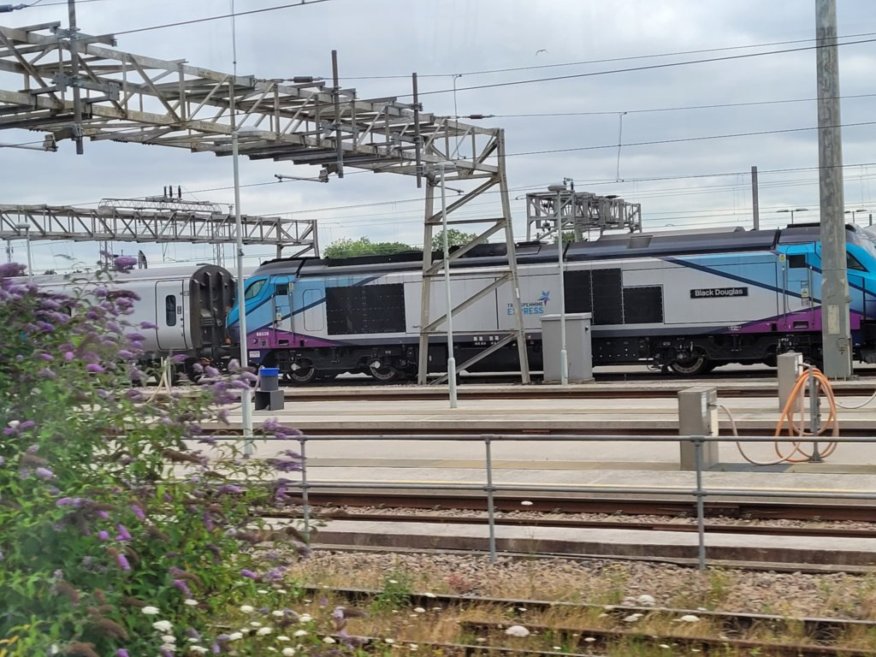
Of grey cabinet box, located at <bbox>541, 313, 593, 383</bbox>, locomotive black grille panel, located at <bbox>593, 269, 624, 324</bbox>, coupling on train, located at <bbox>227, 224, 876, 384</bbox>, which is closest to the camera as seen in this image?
coupling on train, located at <bbox>227, 224, 876, 384</bbox>

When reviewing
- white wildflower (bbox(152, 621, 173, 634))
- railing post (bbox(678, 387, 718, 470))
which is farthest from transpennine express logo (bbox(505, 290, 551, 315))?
white wildflower (bbox(152, 621, 173, 634))

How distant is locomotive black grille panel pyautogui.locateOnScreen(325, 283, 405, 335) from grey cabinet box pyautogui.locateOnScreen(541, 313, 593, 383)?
514 cm

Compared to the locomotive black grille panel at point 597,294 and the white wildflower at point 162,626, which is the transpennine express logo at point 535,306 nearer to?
the locomotive black grille panel at point 597,294

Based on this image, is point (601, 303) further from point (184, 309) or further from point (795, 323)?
point (184, 309)

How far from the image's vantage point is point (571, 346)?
29.5 metres

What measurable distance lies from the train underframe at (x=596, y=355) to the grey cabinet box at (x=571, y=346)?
1.53 m

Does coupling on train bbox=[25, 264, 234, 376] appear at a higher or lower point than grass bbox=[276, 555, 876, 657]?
higher

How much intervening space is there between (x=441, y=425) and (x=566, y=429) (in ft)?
7.68

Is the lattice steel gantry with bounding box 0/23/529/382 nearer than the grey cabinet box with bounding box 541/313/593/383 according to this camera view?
Yes

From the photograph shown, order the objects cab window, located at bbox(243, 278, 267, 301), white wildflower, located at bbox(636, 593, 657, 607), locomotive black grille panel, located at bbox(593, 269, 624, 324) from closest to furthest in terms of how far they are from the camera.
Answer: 1. white wildflower, located at bbox(636, 593, 657, 607)
2. locomotive black grille panel, located at bbox(593, 269, 624, 324)
3. cab window, located at bbox(243, 278, 267, 301)

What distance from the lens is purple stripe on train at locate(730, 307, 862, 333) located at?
2742cm

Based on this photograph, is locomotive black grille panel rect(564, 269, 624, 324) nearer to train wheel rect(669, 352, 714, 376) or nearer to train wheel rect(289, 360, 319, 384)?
train wheel rect(669, 352, 714, 376)

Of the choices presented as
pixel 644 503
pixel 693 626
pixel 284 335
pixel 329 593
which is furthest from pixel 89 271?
pixel 284 335

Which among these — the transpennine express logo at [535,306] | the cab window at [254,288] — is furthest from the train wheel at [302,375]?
the transpennine express logo at [535,306]
